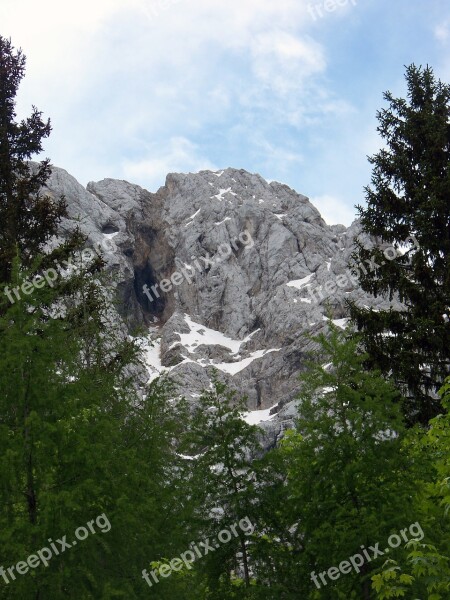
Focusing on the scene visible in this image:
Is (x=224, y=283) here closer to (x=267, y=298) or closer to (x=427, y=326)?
(x=267, y=298)

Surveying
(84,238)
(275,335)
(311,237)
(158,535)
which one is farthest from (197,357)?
(158,535)

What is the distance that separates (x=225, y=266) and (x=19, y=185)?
409ft

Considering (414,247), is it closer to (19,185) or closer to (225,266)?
(19,185)

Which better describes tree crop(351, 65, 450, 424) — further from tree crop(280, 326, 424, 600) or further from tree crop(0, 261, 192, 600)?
tree crop(0, 261, 192, 600)

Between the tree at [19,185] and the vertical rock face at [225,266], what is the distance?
95.3m

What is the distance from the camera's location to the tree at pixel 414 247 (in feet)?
57.9

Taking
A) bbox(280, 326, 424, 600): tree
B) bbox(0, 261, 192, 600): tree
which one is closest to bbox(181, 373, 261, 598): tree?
bbox(280, 326, 424, 600): tree

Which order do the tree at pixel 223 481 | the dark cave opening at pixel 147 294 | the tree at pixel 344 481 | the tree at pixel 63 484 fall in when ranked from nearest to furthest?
the tree at pixel 63 484, the tree at pixel 344 481, the tree at pixel 223 481, the dark cave opening at pixel 147 294

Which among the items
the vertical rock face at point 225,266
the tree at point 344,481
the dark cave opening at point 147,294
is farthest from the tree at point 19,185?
the dark cave opening at point 147,294

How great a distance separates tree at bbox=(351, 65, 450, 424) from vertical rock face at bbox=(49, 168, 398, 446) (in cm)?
9425

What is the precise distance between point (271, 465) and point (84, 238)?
→ 33.3 ft

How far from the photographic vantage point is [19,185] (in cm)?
1917

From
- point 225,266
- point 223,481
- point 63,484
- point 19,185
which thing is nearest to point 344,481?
point 223,481

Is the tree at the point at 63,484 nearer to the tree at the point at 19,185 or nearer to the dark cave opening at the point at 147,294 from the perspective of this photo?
the tree at the point at 19,185
